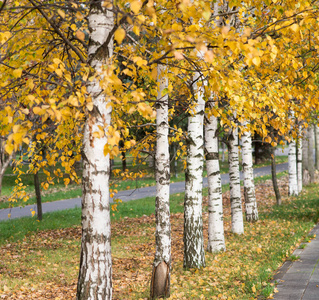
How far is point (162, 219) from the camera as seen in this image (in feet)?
19.7

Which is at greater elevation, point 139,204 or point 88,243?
point 88,243

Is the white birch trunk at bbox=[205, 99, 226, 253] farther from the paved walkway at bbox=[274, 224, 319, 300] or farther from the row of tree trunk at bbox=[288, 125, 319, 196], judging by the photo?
the row of tree trunk at bbox=[288, 125, 319, 196]

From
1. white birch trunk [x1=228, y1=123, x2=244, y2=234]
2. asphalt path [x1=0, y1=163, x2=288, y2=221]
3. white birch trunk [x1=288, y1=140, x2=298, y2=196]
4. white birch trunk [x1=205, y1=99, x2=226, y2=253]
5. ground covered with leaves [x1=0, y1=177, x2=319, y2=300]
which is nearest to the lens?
ground covered with leaves [x1=0, y1=177, x2=319, y2=300]

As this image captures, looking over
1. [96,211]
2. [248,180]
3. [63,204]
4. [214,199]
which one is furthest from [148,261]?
[63,204]

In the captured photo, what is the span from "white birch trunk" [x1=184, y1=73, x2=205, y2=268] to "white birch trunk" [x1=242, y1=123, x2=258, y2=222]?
477 centimetres

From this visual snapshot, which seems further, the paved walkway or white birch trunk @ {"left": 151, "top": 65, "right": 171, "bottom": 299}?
white birch trunk @ {"left": 151, "top": 65, "right": 171, "bottom": 299}

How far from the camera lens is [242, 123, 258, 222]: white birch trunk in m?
11.6

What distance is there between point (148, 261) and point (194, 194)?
8.01ft

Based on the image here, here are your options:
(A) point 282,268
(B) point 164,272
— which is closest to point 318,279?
(A) point 282,268

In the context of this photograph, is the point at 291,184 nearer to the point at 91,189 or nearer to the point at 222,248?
the point at 222,248

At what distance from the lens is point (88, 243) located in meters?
3.70

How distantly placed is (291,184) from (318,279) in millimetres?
11222

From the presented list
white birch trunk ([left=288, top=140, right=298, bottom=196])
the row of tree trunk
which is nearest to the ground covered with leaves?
white birch trunk ([left=288, top=140, right=298, bottom=196])

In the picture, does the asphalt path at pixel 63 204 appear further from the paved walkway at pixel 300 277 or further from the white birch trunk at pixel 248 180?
the paved walkway at pixel 300 277
